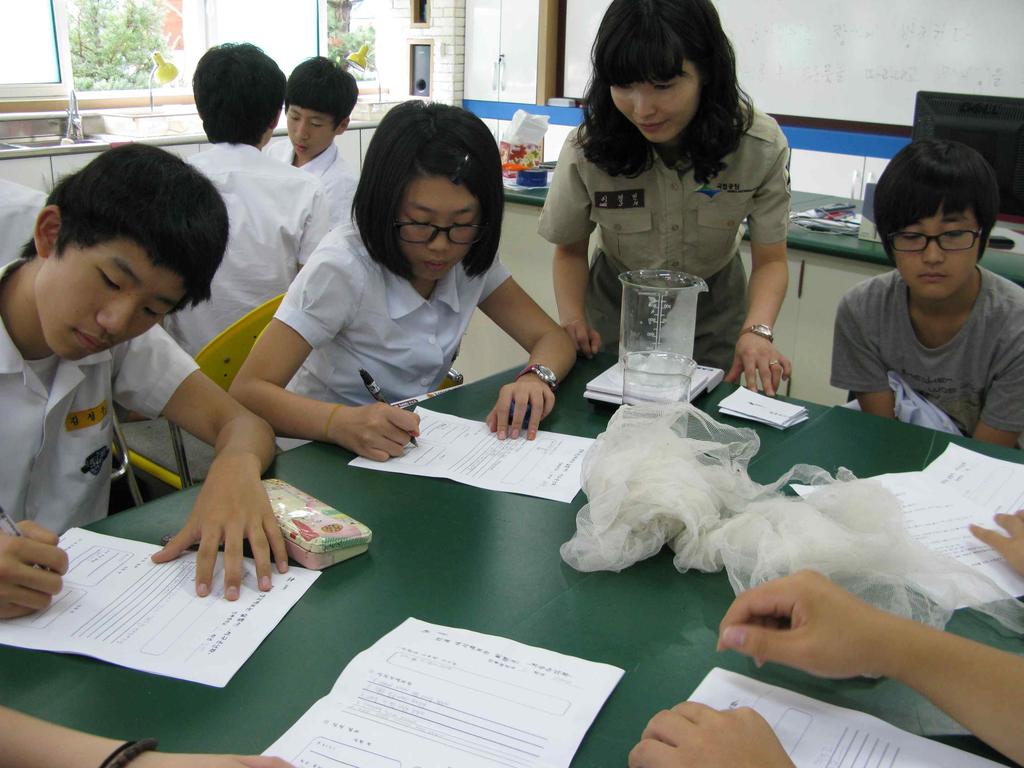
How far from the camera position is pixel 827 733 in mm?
786

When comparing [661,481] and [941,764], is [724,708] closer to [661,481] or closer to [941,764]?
[941,764]

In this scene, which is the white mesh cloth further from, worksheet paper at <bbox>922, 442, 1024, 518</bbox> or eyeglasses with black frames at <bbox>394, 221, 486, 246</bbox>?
eyeglasses with black frames at <bbox>394, 221, 486, 246</bbox>

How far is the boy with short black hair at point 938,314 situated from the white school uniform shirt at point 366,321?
0.78 metres

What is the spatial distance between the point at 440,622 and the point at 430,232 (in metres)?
0.79

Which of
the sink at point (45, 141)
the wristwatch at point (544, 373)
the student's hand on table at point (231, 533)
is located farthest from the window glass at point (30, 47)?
the student's hand on table at point (231, 533)

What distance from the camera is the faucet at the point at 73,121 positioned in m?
4.68

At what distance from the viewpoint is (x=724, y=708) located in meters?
0.81

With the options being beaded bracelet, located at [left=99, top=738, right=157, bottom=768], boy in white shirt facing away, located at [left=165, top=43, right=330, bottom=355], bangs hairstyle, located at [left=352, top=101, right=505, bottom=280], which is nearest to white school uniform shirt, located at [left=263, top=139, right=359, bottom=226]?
boy in white shirt facing away, located at [left=165, top=43, right=330, bottom=355]

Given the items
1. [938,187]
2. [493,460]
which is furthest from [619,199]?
[493,460]

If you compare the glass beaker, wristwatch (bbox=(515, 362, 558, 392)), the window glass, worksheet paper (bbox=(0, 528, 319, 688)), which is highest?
the window glass

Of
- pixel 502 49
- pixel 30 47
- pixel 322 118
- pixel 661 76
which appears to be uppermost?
pixel 502 49

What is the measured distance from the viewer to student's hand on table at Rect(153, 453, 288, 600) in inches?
38.9

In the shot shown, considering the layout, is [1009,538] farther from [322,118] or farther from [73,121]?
[73,121]

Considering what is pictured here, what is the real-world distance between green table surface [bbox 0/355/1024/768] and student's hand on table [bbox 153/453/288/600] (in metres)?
0.06
